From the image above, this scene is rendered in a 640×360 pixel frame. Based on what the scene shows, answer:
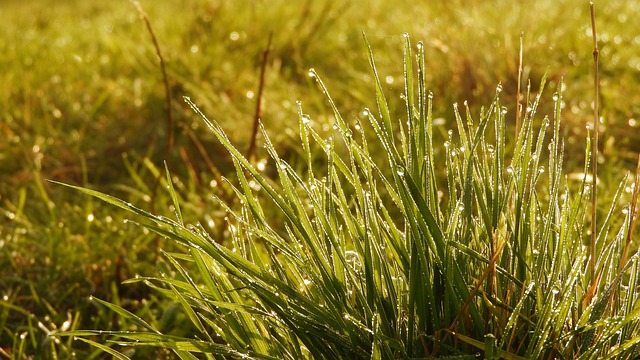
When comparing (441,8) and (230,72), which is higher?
(441,8)

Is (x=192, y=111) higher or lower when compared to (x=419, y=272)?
lower

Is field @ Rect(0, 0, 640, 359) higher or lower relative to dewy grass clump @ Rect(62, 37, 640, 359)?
lower

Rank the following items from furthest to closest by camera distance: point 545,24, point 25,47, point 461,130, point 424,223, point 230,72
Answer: point 25,47
point 545,24
point 230,72
point 461,130
point 424,223

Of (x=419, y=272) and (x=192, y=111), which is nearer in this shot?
(x=419, y=272)

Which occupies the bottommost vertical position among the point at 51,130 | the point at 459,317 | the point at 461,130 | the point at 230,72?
the point at 51,130

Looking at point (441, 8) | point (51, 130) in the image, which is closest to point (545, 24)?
point (441, 8)

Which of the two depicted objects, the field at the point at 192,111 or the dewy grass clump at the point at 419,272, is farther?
the field at the point at 192,111

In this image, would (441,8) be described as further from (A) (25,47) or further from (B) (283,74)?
(A) (25,47)

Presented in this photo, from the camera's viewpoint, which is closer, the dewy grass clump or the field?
the dewy grass clump
